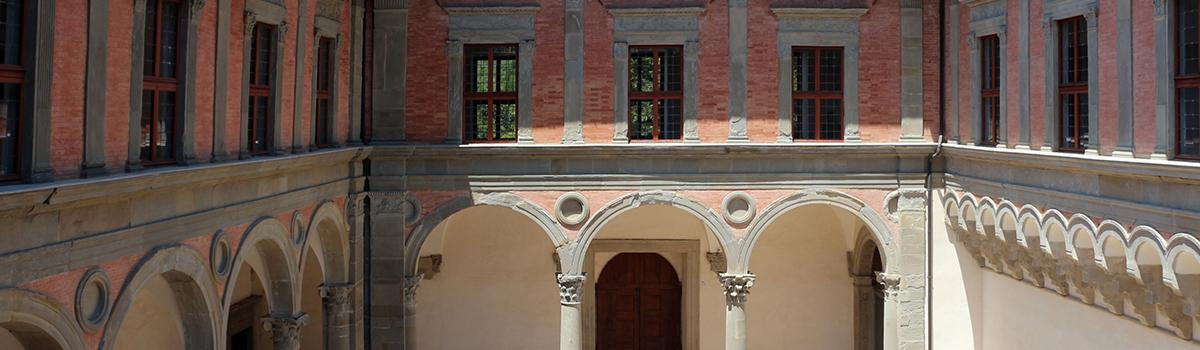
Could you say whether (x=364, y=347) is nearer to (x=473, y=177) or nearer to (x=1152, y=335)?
(x=473, y=177)

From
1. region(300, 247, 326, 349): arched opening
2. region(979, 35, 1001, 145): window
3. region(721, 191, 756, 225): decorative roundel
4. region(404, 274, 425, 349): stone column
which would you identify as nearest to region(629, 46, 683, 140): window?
region(721, 191, 756, 225): decorative roundel

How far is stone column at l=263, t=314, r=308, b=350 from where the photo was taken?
56.4 ft

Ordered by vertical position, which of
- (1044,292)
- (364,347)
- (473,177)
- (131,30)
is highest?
(131,30)

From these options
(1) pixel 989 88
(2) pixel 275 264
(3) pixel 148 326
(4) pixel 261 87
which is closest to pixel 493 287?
(2) pixel 275 264

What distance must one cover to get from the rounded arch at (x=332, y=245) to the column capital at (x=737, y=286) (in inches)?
266

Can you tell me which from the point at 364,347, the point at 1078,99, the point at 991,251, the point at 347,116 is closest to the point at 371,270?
the point at 364,347

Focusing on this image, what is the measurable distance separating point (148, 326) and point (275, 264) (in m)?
1.92

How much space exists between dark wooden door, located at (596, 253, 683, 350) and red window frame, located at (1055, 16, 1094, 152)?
418 inches

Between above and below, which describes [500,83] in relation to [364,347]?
above

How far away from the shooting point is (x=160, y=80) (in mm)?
13242

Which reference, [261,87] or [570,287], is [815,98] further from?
[261,87]

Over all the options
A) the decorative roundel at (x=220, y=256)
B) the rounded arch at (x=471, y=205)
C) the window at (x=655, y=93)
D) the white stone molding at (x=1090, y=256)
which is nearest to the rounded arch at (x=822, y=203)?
the white stone molding at (x=1090, y=256)

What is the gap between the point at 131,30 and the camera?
1240cm

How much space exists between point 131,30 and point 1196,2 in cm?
1191
